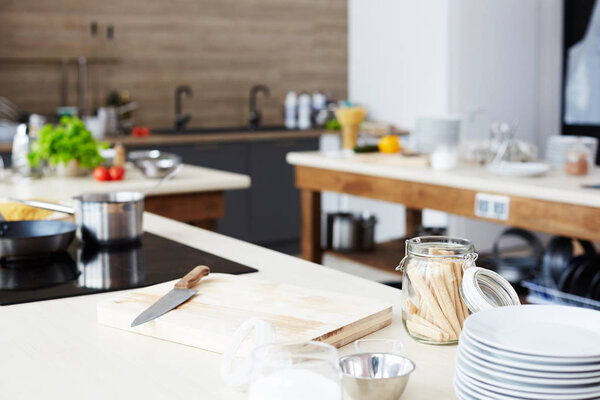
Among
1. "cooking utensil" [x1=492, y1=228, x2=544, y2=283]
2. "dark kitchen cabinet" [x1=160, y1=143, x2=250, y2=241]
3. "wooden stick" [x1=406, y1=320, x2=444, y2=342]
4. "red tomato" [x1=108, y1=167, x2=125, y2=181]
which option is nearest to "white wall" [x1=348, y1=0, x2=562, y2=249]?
"dark kitchen cabinet" [x1=160, y1=143, x2=250, y2=241]

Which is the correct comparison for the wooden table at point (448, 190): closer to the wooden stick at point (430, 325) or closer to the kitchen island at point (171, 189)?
the kitchen island at point (171, 189)

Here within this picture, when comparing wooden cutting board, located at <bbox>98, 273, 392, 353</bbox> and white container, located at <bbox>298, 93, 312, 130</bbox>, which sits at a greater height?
white container, located at <bbox>298, 93, 312, 130</bbox>

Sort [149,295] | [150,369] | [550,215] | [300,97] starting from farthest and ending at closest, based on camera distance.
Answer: [300,97], [550,215], [149,295], [150,369]

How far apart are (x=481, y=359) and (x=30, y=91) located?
542 cm

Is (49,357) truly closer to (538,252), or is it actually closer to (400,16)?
(538,252)

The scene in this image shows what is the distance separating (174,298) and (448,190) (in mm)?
2397

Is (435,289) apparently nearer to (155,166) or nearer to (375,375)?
(375,375)

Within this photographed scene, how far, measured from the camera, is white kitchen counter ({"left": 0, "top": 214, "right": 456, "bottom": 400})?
3.38 feet

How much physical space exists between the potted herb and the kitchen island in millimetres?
57

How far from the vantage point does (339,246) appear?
462 cm

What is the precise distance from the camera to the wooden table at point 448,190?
300cm

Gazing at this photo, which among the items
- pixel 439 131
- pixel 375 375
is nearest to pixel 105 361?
pixel 375 375

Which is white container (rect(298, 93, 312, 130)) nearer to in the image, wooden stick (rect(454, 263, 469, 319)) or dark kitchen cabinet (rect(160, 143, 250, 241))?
dark kitchen cabinet (rect(160, 143, 250, 241))

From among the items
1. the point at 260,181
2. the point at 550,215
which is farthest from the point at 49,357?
the point at 260,181
